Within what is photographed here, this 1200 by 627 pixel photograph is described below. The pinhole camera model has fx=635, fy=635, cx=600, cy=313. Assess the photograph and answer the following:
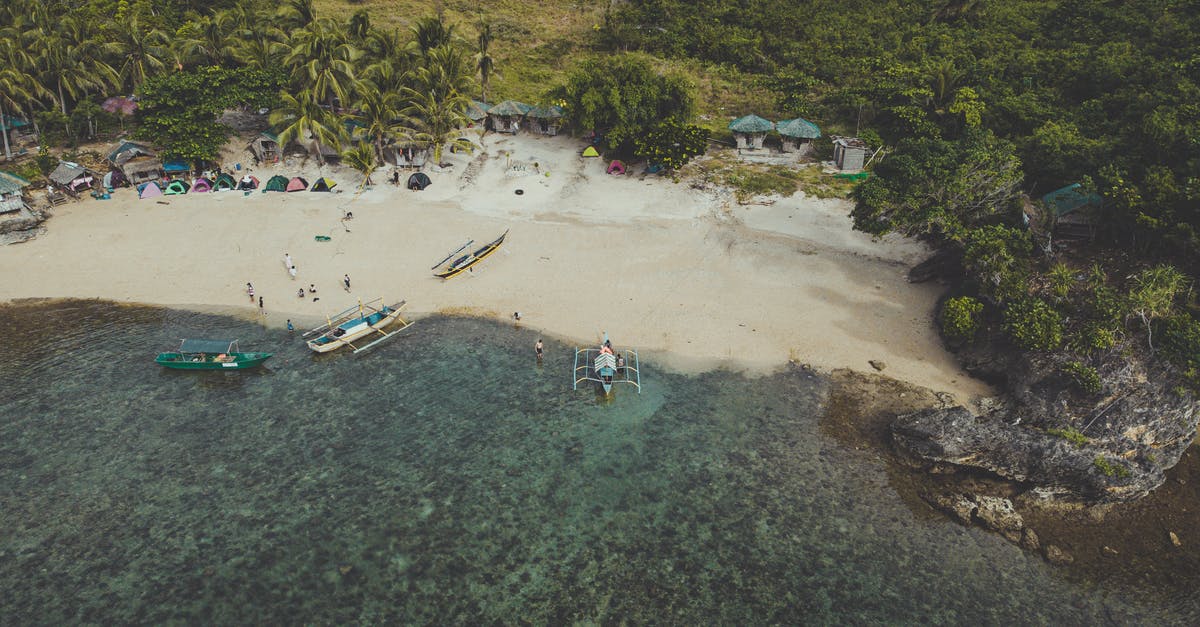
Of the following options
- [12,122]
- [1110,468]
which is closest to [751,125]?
[1110,468]

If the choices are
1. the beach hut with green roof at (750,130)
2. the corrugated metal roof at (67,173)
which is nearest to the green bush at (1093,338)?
the beach hut with green roof at (750,130)

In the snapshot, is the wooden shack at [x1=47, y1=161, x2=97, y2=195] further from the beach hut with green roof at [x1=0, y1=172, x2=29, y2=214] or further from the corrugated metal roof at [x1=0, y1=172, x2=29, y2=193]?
the beach hut with green roof at [x1=0, y1=172, x2=29, y2=214]

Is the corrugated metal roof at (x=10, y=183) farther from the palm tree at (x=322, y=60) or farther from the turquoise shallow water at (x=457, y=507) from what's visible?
the palm tree at (x=322, y=60)

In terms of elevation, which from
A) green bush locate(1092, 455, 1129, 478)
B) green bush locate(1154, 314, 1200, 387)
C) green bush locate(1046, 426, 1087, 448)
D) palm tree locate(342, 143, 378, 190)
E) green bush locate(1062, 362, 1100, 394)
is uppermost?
palm tree locate(342, 143, 378, 190)

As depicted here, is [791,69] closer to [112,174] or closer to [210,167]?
[210,167]

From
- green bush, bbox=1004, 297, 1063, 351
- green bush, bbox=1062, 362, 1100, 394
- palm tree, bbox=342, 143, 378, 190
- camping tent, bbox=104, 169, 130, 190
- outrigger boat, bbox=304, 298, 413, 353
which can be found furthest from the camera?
palm tree, bbox=342, 143, 378, 190

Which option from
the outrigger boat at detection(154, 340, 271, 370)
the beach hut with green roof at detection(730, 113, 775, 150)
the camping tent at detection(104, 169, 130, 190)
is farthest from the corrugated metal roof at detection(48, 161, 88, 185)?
the beach hut with green roof at detection(730, 113, 775, 150)
